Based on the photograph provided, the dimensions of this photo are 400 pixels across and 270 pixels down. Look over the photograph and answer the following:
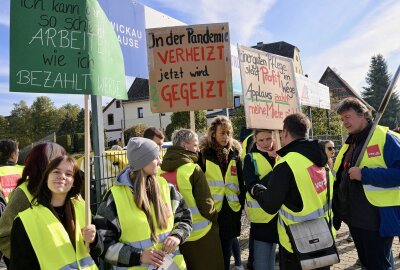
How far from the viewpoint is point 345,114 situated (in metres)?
3.44

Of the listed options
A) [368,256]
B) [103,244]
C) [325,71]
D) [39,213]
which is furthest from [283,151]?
[325,71]

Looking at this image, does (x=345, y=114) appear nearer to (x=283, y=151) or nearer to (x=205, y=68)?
(x=283, y=151)

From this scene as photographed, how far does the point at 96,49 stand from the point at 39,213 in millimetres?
1180

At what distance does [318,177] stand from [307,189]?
0.52ft

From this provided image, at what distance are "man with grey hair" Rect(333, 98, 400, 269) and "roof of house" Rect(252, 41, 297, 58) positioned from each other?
4409 centimetres

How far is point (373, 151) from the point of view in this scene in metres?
3.22

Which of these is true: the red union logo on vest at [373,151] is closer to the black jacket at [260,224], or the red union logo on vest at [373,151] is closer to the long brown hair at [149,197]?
the black jacket at [260,224]

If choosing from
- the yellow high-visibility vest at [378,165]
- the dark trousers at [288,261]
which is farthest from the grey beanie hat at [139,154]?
the yellow high-visibility vest at [378,165]

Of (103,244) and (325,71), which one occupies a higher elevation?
(325,71)

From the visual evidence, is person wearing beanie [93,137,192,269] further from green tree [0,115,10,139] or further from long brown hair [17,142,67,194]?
green tree [0,115,10,139]

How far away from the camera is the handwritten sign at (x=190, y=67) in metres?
4.44

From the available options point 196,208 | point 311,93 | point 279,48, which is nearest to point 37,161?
point 196,208

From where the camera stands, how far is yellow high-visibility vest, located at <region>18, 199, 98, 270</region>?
2023 millimetres

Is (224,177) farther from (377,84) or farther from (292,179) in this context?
(377,84)
